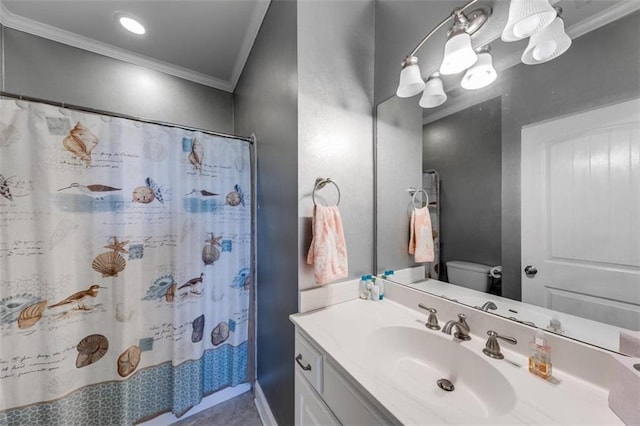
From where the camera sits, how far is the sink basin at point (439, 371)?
2.12 ft

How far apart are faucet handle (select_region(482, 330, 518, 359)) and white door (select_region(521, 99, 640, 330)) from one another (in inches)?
6.1

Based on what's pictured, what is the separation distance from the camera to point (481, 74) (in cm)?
90

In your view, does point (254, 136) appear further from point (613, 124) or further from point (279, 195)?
point (613, 124)

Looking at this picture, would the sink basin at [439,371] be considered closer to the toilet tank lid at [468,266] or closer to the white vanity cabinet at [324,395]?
the white vanity cabinet at [324,395]

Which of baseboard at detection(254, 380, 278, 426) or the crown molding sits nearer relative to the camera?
the crown molding

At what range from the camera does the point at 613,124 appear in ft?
2.04

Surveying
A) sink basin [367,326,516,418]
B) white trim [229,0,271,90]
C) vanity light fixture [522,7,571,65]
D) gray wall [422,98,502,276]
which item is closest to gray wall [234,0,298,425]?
white trim [229,0,271,90]

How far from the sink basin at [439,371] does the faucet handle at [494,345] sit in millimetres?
35

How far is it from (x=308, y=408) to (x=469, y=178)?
1168 mm

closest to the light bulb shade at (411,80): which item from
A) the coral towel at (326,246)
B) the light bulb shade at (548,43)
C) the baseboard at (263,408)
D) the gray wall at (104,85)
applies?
the light bulb shade at (548,43)

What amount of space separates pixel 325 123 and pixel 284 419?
1.56 metres

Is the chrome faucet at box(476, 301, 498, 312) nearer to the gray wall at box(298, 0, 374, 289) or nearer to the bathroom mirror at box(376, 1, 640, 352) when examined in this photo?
the bathroom mirror at box(376, 1, 640, 352)

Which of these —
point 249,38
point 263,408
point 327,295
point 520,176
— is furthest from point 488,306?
point 249,38

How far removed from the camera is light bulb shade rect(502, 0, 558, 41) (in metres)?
0.67
